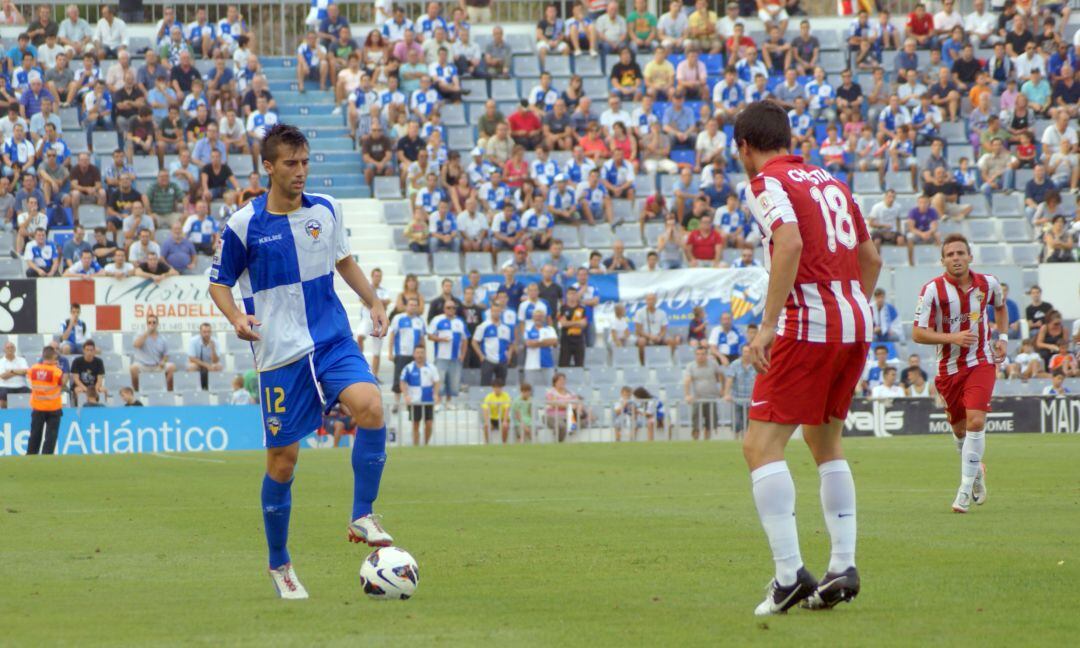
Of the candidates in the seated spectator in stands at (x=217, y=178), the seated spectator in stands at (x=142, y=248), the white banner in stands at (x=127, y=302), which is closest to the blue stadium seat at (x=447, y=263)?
the seated spectator in stands at (x=217, y=178)

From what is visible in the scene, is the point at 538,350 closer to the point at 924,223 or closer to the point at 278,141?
the point at 924,223

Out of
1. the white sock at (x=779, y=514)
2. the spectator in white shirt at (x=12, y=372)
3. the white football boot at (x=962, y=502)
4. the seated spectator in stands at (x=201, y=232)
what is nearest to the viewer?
the white sock at (x=779, y=514)

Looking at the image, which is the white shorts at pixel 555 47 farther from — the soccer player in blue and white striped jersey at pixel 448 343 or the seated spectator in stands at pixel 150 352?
the seated spectator in stands at pixel 150 352

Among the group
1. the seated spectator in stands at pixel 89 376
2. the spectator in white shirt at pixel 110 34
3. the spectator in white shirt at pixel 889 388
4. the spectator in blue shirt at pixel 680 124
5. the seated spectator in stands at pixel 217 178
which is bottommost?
the spectator in white shirt at pixel 889 388

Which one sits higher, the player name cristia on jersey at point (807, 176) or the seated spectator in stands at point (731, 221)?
the player name cristia on jersey at point (807, 176)

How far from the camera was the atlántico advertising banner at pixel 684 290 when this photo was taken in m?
27.7

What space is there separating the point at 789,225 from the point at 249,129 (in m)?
24.8

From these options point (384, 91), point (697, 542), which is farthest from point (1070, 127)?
point (697, 542)

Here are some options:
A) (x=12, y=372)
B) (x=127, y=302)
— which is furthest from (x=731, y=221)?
(x=12, y=372)

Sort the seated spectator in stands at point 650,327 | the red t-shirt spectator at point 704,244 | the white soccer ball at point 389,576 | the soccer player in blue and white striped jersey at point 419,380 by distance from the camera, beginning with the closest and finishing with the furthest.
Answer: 1. the white soccer ball at point 389,576
2. the soccer player in blue and white striped jersey at point 419,380
3. the seated spectator in stands at point 650,327
4. the red t-shirt spectator at point 704,244

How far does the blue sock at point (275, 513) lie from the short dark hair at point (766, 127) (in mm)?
2876

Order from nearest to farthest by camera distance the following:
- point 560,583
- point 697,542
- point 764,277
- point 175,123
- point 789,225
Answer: point 789,225
point 560,583
point 697,542
point 764,277
point 175,123

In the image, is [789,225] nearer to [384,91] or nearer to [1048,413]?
[1048,413]

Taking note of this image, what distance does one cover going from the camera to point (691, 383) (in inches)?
1018
